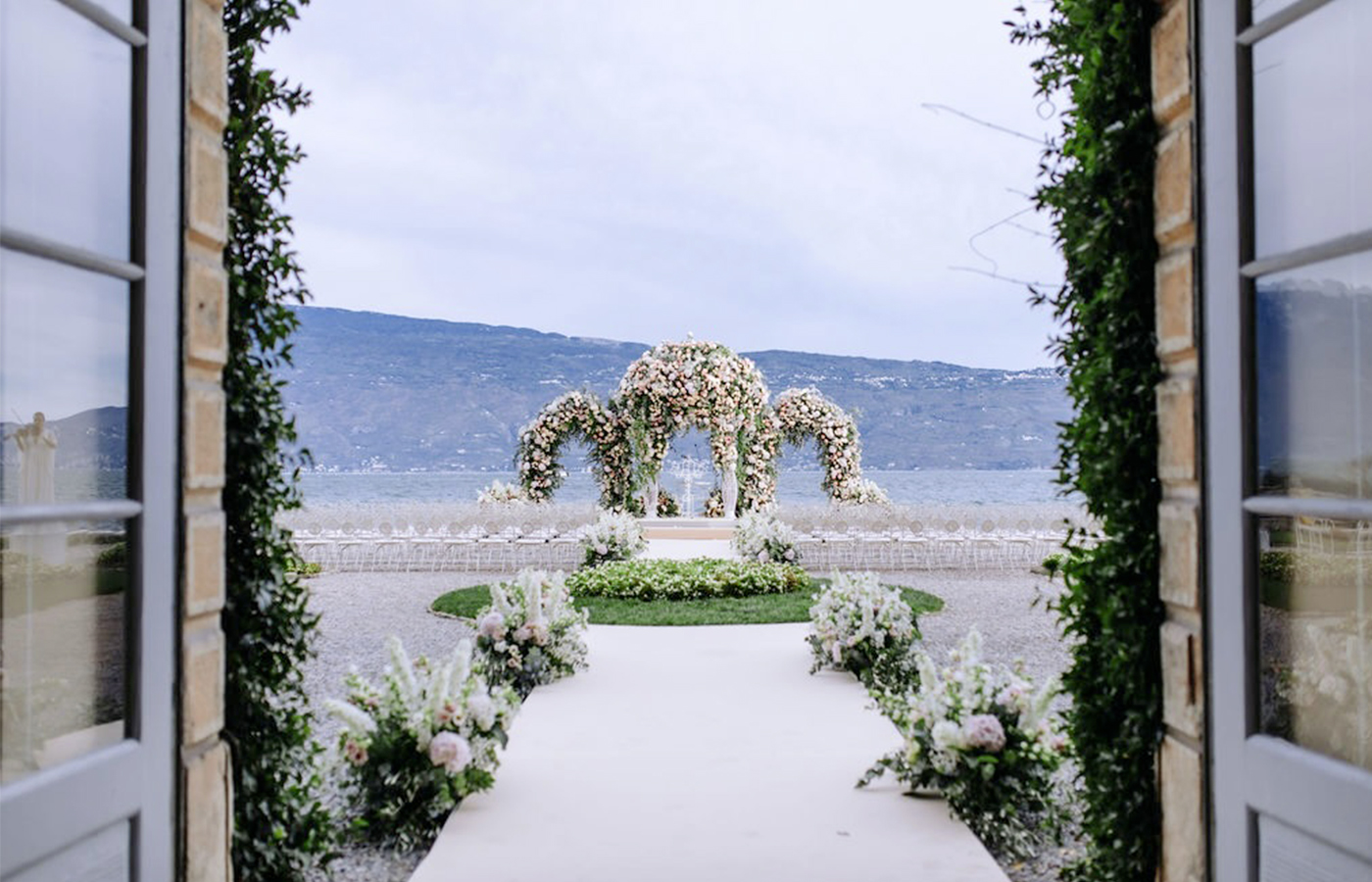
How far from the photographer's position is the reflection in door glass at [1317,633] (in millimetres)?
1642

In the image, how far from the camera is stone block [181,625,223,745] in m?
1.96

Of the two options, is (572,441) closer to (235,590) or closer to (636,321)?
(235,590)

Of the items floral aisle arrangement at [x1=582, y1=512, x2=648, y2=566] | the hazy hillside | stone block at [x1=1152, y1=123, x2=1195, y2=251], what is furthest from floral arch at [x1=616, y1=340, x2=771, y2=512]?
the hazy hillside

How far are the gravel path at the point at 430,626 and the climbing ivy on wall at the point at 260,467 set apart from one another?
3.45 feet

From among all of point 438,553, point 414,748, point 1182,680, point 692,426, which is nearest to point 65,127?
point 1182,680

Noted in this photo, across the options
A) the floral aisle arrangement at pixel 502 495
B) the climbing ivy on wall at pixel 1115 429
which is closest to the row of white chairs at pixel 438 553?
the floral aisle arrangement at pixel 502 495

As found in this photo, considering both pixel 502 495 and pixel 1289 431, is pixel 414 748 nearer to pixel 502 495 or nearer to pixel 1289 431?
pixel 1289 431

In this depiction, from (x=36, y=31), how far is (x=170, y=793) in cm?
134

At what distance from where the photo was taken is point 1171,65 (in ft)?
6.75

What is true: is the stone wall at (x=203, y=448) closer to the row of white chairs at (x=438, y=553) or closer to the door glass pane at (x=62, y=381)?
the door glass pane at (x=62, y=381)

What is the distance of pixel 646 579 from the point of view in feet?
37.4

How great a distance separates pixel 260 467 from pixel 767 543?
454 inches

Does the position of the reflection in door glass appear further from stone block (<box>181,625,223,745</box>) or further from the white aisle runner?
stone block (<box>181,625,223,745</box>)

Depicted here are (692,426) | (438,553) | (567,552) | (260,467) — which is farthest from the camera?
(692,426)
